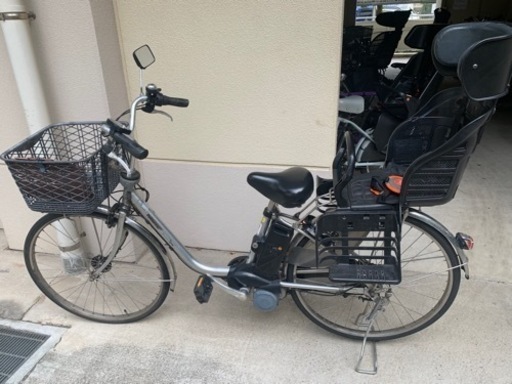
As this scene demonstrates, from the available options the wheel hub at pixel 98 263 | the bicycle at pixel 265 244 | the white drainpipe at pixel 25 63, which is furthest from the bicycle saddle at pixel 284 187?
the white drainpipe at pixel 25 63

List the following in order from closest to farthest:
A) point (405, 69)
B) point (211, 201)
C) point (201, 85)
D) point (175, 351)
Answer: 1. point (175, 351)
2. point (201, 85)
3. point (211, 201)
4. point (405, 69)

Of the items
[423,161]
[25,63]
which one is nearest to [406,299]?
[423,161]

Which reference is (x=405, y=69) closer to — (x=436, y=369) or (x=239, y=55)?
(x=239, y=55)

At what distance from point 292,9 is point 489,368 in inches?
84.5

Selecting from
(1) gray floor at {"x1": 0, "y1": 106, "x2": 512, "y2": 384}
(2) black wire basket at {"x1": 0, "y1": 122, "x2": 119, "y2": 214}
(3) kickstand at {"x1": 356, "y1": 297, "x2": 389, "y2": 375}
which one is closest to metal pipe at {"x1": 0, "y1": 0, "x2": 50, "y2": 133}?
(2) black wire basket at {"x1": 0, "y1": 122, "x2": 119, "y2": 214}

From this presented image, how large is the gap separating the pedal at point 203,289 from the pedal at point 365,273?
679 mm

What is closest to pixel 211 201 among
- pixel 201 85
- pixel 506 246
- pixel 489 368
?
pixel 201 85

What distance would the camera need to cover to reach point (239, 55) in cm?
245

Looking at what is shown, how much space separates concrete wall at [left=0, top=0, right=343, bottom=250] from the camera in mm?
2340

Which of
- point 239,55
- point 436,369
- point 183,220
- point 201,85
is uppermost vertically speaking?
point 239,55

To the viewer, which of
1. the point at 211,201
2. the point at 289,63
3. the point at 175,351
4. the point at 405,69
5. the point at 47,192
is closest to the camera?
the point at 47,192

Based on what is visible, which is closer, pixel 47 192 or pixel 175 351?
pixel 47 192

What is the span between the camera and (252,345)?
7.25 feet

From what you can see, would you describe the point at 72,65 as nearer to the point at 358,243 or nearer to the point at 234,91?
the point at 234,91
